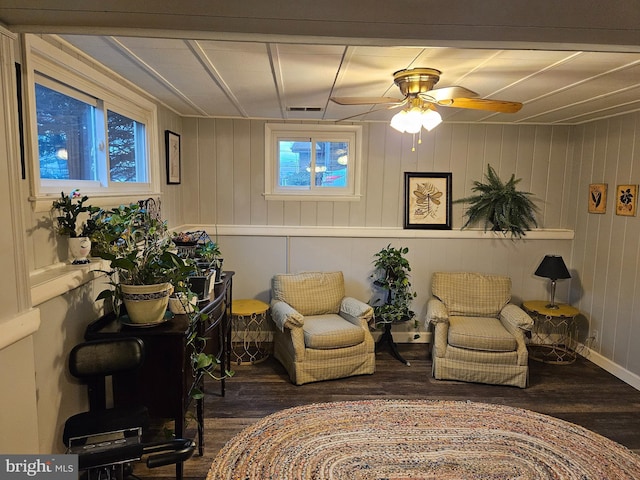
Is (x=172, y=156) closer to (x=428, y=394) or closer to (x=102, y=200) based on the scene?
(x=102, y=200)

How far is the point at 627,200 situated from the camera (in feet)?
12.0

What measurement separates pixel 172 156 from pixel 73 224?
1.89m

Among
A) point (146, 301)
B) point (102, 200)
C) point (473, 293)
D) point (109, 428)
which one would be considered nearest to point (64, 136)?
point (102, 200)

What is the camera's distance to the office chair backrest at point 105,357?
6.63 ft

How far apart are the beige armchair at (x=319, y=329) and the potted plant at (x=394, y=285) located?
0.38 m

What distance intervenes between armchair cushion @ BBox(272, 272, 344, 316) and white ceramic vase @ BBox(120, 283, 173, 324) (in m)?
1.78

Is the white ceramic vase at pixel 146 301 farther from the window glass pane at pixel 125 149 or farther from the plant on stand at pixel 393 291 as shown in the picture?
the plant on stand at pixel 393 291

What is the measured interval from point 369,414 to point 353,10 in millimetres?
2637

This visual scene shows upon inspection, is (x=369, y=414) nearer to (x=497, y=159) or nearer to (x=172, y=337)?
(x=172, y=337)

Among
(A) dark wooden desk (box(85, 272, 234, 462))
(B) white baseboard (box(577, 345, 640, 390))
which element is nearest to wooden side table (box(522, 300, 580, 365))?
(B) white baseboard (box(577, 345, 640, 390))

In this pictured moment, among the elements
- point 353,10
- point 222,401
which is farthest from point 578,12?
point 222,401

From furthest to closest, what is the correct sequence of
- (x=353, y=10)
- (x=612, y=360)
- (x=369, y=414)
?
(x=612, y=360)
(x=369, y=414)
(x=353, y=10)

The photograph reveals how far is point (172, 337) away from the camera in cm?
220

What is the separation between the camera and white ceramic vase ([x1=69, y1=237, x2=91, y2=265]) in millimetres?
2119
